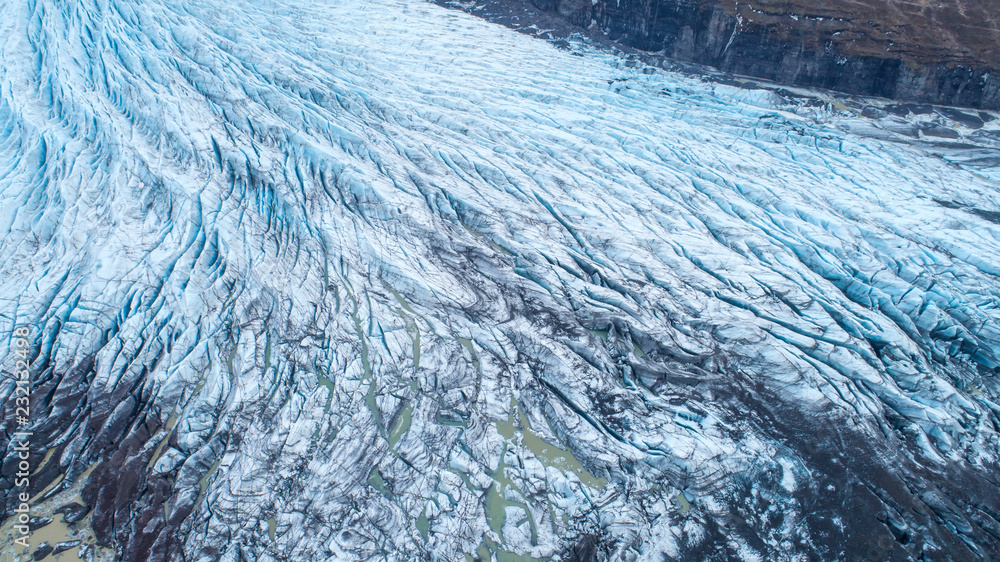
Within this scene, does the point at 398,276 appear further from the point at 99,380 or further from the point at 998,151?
the point at 998,151

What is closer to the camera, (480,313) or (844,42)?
(480,313)

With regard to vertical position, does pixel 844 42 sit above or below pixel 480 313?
above

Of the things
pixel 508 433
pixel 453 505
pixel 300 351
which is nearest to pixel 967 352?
pixel 508 433

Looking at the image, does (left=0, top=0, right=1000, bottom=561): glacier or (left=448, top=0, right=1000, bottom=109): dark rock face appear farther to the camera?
(left=448, top=0, right=1000, bottom=109): dark rock face

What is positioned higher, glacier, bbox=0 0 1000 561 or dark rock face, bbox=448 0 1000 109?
dark rock face, bbox=448 0 1000 109
